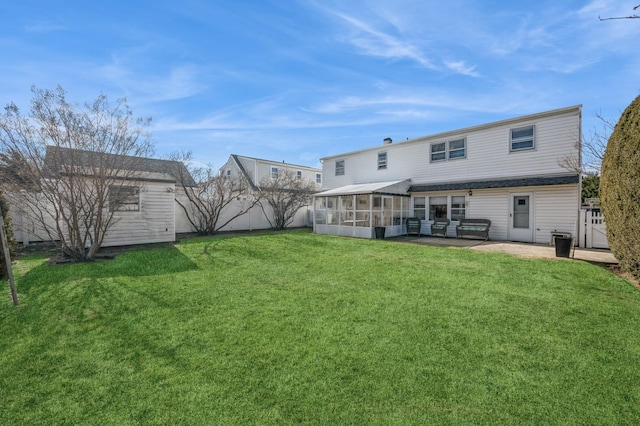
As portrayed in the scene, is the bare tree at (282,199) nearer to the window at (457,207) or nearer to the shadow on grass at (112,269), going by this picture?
the window at (457,207)

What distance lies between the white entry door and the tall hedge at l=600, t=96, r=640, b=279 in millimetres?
5340

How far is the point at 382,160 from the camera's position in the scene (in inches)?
690

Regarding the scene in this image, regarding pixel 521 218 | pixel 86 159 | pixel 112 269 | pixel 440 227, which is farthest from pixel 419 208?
pixel 86 159

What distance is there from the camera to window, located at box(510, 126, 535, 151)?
12133 mm

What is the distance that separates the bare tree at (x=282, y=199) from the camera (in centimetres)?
1900

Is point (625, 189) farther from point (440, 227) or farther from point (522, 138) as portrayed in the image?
point (440, 227)

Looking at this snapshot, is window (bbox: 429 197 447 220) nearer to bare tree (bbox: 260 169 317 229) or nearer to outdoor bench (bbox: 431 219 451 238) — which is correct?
outdoor bench (bbox: 431 219 451 238)

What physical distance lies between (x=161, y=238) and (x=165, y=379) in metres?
10.9

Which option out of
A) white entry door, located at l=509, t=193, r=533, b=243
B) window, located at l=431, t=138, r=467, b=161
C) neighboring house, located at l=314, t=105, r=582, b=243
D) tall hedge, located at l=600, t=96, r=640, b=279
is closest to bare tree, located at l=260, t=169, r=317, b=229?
neighboring house, located at l=314, t=105, r=582, b=243

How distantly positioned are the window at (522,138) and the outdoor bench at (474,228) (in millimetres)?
3501

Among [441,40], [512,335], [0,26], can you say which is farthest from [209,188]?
[512,335]

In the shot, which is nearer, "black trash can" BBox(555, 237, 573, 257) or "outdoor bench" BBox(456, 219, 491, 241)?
"black trash can" BBox(555, 237, 573, 257)

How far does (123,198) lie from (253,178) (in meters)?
14.6

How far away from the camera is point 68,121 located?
Result: 7902 millimetres
